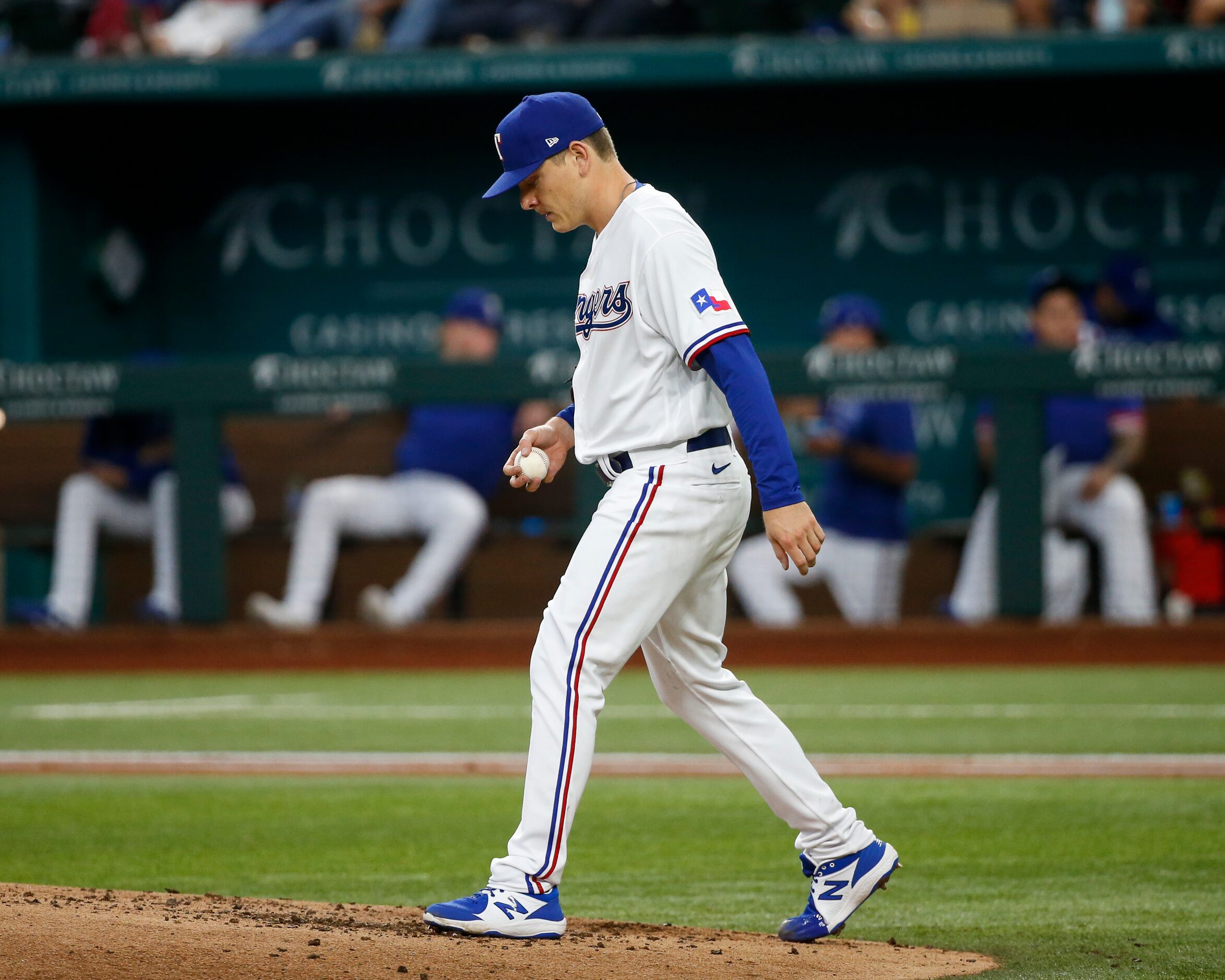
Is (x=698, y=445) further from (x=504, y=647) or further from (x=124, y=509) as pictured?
(x=124, y=509)

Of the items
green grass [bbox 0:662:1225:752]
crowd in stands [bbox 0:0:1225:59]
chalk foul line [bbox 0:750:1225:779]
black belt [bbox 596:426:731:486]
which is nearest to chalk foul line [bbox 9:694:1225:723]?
green grass [bbox 0:662:1225:752]

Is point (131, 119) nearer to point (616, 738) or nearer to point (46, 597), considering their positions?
point (46, 597)

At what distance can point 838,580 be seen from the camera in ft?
31.8

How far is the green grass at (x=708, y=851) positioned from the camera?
145 inches

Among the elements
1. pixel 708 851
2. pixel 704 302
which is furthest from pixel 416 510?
pixel 704 302

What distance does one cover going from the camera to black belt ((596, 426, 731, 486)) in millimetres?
3428

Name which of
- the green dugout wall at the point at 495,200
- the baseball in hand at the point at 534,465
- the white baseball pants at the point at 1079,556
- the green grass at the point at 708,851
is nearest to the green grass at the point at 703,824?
the green grass at the point at 708,851

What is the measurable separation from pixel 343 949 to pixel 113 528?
23.9ft

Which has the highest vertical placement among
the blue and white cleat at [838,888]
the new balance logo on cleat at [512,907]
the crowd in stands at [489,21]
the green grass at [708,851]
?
the crowd in stands at [489,21]

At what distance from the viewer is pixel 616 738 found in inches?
276

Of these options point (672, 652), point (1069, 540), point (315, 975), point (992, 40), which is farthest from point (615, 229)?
point (992, 40)

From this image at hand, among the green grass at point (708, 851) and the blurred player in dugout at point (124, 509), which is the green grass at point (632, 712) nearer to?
the blurred player in dugout at point (124, 509)

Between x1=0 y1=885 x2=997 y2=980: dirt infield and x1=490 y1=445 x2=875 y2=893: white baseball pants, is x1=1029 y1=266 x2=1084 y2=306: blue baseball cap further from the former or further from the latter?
x1=0 y1=885 x2=997 y2=980: dirt infield

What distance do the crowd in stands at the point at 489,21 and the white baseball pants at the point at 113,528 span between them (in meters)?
3.91
